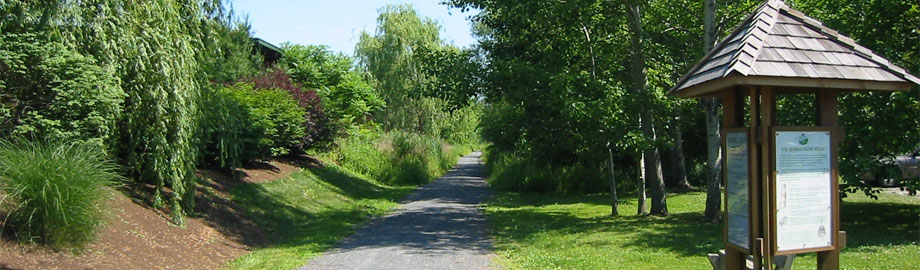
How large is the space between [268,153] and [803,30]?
15265 millimetres

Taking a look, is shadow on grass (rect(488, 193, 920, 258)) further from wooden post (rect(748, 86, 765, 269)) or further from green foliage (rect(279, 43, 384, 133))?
green foliage (rect(279, 43, 384, 133))

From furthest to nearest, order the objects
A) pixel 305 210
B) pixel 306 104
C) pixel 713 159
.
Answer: pixel 306 104, pixel 305 210, pixel 713 159

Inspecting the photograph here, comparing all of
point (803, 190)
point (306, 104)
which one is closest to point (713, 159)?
point (803, 190)

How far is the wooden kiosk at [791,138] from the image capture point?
5043 mm

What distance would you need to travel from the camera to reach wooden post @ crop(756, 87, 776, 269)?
16.7 ft

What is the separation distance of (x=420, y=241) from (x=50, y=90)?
594 cm

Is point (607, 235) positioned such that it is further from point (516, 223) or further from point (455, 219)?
point (455, 219)

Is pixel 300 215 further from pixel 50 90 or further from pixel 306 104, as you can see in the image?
pixel 50 90

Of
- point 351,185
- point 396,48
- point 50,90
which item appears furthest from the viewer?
point 396,48

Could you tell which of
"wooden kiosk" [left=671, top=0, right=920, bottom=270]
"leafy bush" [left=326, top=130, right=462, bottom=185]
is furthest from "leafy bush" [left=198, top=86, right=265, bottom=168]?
"leafy bush" [left=326, top=130, right=462, bottom=185]

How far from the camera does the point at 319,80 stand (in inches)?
1022

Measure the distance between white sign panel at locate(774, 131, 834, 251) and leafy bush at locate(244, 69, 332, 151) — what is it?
15.2 metres

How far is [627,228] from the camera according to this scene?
13.5 m

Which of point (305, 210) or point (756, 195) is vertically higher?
point (756, 195)
